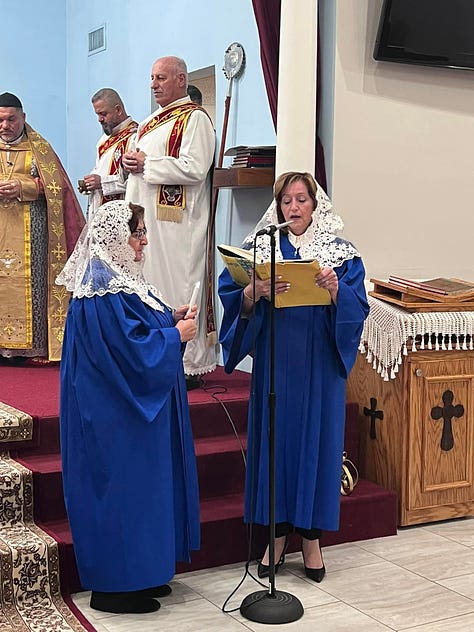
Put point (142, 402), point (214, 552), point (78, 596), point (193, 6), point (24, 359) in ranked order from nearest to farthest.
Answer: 1. point (142, 402)
2. point (78, 596)
3. point (214, 552)
4. point (24, 359)
5. point (193, 6)

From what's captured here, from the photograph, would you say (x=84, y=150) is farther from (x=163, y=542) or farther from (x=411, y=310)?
(x=163, y=542)

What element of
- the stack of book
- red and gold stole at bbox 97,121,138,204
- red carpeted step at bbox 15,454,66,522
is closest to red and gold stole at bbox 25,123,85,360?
red and gold stole at bbox 97,121,138,204

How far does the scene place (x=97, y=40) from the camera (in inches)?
339

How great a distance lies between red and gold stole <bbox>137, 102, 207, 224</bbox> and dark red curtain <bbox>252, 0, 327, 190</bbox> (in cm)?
43

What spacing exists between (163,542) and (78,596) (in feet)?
1.52

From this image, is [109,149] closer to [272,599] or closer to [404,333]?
[404,333]

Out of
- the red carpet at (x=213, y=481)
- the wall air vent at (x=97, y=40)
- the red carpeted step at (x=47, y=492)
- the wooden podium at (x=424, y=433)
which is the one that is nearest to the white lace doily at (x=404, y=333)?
the wooden podium at (x=424, y=433)

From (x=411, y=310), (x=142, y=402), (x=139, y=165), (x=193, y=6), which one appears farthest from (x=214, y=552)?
(x=193, y=6)

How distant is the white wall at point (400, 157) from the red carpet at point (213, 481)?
3.50 feet

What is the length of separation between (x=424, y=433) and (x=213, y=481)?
110cm

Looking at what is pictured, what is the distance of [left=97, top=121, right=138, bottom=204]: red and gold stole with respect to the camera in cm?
591

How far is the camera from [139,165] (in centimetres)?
529

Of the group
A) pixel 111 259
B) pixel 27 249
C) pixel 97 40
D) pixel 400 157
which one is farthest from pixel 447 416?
pixel 97 40

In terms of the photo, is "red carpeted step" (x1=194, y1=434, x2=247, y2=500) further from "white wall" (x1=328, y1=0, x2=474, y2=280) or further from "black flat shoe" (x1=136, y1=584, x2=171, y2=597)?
"white wall" (x1=328, y1=0, x2=474, y2=280)
